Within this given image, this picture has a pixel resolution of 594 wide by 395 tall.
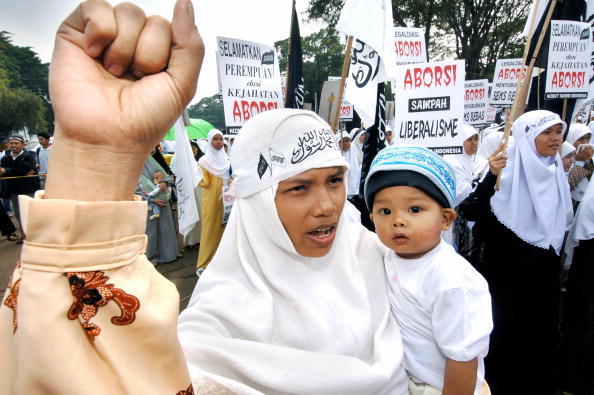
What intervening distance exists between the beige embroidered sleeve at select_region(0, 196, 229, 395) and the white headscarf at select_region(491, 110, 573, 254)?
10.1ft

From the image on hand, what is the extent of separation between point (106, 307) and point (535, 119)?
137 inches

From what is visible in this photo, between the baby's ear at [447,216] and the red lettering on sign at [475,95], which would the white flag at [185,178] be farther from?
the red lettering on sign at [475,95]

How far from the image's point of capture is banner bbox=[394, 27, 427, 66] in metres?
5.77

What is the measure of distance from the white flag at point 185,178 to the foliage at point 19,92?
88.5ft

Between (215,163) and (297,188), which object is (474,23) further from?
(297,188)

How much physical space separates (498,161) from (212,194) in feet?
14.2

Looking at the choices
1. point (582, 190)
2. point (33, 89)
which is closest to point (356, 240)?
point (582, 190)

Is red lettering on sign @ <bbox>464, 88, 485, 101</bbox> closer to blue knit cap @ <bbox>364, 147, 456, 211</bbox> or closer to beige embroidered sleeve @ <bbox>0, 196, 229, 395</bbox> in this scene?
blue knit cap @ <bbox>364, 147, 456, 211</bbox>

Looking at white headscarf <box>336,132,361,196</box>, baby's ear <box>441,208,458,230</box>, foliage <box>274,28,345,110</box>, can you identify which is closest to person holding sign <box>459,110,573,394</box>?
baby's ear <box>441,208,458,230</box>

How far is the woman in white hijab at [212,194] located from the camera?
588 cm

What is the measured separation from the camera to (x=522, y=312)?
312 cm

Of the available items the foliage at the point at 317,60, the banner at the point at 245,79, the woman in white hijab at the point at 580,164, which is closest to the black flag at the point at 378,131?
the banner at the point at 245,79

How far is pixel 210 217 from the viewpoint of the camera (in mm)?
6004

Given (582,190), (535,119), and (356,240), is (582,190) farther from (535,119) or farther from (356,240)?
(356,240)
